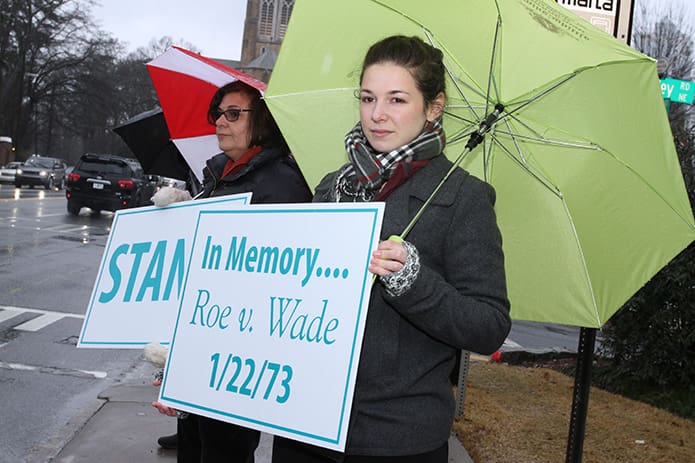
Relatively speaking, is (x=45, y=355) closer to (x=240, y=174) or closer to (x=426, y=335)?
(x=240, y=174)

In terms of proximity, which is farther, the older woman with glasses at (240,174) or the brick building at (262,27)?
the brick building at (262,27)

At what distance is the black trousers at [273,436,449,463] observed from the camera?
2164 mm

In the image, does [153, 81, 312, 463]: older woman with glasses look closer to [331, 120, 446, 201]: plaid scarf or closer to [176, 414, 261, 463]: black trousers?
[176, 414, 261, 463]: black trousers

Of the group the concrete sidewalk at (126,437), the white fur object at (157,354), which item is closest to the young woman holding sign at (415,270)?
the white fur object at (157,354)

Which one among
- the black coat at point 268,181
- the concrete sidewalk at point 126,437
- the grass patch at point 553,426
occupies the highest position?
the black coat at point 268,181

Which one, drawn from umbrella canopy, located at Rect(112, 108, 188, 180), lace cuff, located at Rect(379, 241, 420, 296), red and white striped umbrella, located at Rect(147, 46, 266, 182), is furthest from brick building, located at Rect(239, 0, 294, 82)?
lace cuff, located at Rect(379, 241, 420, 296)

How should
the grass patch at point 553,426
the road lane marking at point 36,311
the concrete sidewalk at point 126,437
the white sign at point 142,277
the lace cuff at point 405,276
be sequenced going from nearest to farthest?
the lace cuff at point 405,276 → the white sign at point 142,277 → the concrete sidewalk at point 126,437 → the grass patch at point 553,426 → the road lane marking at point 36,311

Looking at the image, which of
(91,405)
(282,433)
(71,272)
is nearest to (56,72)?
(71,272)

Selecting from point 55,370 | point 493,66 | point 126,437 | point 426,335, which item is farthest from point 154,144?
point 426,335

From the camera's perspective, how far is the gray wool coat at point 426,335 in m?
2.11

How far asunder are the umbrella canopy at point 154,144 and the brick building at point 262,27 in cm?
10095

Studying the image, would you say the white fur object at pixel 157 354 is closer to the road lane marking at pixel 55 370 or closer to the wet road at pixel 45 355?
the wet road at pixel 45 355

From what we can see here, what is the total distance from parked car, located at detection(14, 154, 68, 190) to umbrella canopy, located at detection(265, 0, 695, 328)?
43.7 metres

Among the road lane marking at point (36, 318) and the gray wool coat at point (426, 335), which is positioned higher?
the gray wool coat at point (426, 335)
